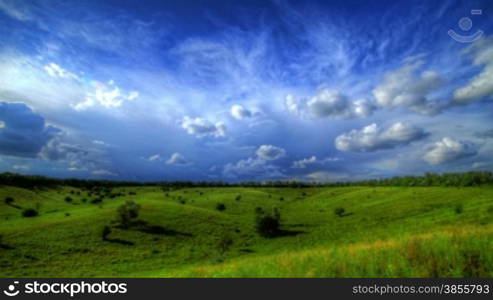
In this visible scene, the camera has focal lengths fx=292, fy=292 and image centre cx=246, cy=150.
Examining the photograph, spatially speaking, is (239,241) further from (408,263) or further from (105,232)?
Result: (408,263)

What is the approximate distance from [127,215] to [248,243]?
88.2 ft

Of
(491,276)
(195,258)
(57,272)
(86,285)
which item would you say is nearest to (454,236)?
(491,276)

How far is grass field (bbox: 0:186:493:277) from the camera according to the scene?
8484 millimetres

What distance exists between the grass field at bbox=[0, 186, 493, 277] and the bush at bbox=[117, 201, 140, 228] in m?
2.09

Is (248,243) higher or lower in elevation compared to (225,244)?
lower

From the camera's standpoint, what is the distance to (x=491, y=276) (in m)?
7.45

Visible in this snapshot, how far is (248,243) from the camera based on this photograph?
52.1 m

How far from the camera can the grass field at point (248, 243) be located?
848cm

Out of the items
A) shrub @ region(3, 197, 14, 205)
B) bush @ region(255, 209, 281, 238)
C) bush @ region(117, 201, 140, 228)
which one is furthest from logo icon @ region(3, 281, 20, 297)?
shrub @ region(3, 197, 14, 205)

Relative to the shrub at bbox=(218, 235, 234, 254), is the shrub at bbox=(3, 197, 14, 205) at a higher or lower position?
higher

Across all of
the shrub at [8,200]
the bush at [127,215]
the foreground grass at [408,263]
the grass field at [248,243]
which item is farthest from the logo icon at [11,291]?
the shrub at [8,200]

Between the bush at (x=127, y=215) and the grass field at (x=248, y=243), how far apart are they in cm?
209

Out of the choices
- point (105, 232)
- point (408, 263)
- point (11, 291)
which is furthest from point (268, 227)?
point (11, 291)

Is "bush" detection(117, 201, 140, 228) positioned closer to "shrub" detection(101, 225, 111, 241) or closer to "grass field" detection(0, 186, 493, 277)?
"grass field" detection(0, 186, 493, 277)
